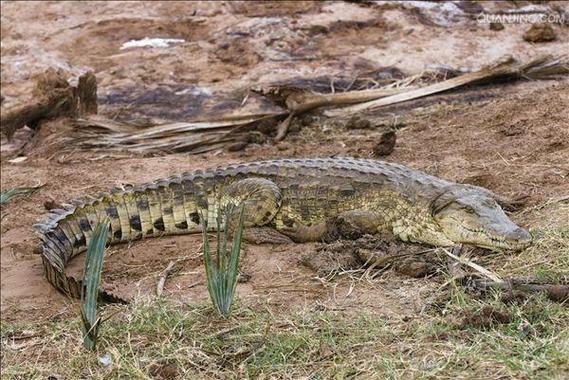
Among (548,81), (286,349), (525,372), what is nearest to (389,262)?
(286,349)

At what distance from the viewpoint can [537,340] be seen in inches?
153

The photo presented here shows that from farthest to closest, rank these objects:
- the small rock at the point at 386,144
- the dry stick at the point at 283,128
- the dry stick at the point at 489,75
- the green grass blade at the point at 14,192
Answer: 1. the dry stick at the point at 489,75
2. the dry stick at the point at 283,128
3. the small rock at the point at 386,144
4. the green grass blade at the point at 14,192

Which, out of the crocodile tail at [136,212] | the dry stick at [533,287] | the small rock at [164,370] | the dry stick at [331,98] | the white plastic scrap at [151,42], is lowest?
the white plastic scrap at [151,42]

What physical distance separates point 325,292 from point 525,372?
4.57 ft

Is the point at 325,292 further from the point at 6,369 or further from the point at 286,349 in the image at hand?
the point at 6,369

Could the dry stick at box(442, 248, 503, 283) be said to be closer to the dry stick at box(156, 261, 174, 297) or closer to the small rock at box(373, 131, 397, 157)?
the dry stick at box(156, 261, 174, 297)

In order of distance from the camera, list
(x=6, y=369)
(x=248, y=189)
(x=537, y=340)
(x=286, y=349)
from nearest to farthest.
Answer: (x=537, y=340), (x=286, y=349), (x=6, y=369), (x=248, y=189)

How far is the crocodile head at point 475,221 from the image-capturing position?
500 cm

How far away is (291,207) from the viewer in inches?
238

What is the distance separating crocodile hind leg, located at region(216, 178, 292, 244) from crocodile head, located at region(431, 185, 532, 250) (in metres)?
0.99

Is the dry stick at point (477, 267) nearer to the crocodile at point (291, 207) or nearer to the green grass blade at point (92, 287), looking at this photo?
the crocodile at point (291, 207)

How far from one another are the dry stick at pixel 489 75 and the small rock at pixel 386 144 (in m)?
1.06

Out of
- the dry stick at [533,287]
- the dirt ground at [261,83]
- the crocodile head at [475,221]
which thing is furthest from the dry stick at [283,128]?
the dry stick at [533,287]

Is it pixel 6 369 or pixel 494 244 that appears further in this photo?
pixel 494 244
